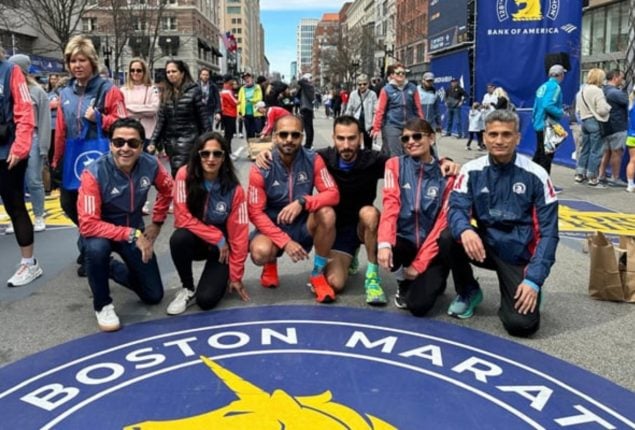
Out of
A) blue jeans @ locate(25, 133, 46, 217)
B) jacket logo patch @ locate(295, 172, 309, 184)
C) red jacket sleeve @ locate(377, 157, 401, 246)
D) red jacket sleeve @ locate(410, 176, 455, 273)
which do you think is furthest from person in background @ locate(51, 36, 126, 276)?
red jacket sleeve @ locate(410, 176, 455, 273)

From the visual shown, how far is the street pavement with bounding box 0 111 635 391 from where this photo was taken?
4.01 m

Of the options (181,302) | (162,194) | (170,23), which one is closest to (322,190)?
(162,194)

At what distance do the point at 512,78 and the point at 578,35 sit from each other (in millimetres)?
1884

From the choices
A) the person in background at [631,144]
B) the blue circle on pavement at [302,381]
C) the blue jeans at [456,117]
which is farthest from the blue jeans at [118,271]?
the blue jeans at [456,117]

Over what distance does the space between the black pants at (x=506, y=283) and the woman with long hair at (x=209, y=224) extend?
1594mm

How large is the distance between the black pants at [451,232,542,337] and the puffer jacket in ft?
12.5

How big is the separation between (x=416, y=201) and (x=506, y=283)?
2.89ft

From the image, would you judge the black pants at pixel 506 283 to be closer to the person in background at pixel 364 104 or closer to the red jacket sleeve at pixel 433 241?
the red jacket sleeve at pixel 433 241

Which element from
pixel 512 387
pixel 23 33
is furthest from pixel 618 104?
pixel 23 33

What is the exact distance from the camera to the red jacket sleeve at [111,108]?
17.3 ft

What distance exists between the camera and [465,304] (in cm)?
458

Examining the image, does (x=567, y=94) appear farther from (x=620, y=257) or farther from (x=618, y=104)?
(x=620, y=257)

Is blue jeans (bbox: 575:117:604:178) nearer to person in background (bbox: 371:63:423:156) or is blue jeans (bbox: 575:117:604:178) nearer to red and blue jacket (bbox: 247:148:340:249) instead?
person in background (bbox: 371:63:423:156)

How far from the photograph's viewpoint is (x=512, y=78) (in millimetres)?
16719
